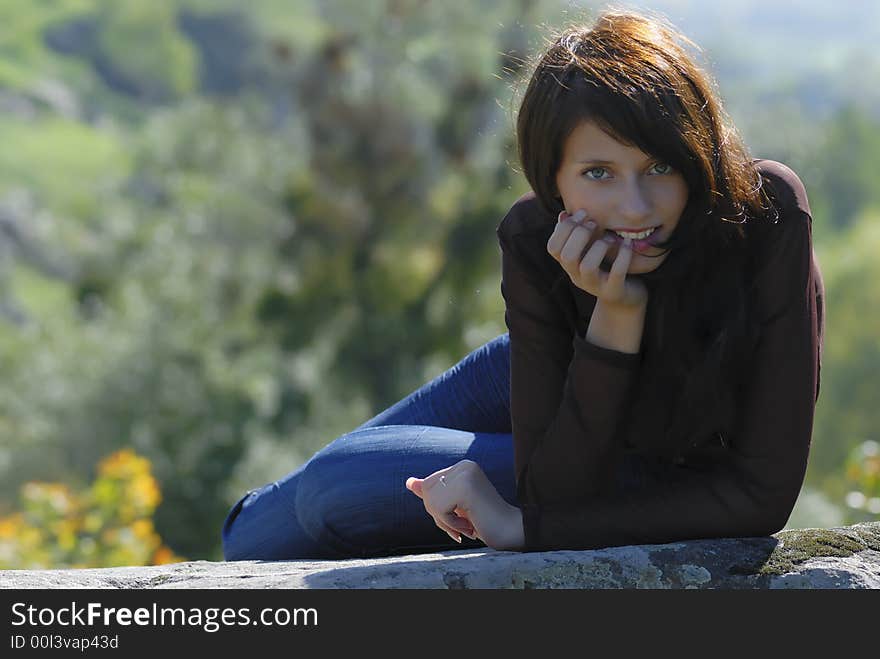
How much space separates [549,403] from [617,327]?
192 mm

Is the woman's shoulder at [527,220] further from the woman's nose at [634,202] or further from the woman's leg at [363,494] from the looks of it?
the woman's leg at [363,494]

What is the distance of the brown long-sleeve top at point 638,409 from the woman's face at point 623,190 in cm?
12

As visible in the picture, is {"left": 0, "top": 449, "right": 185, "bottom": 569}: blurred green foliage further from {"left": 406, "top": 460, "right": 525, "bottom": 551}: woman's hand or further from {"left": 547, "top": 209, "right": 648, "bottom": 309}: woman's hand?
{"left": 547, "top": 209, "right": 648, "bottom": 309}: woman's hand

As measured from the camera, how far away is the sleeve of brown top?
192 centimetres

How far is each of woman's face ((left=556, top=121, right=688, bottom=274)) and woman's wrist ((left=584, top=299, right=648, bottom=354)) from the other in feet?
0.22

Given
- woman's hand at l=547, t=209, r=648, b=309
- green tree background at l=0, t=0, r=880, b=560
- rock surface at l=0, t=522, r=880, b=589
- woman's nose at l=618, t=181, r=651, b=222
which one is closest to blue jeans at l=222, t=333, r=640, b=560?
rock surface at l=0, t=522, r=880, b=589

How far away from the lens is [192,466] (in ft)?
36.9

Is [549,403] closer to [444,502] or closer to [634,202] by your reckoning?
[444,502]

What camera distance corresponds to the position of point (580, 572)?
1.78 meters

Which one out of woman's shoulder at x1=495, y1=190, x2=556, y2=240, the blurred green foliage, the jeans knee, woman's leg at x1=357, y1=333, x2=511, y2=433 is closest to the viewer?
woman's shoulder at x1=495, y1=190, x2=556, y2=240

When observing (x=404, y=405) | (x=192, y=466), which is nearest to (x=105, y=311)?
(x=192, y=466)

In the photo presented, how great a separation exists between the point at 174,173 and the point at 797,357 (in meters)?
22.2

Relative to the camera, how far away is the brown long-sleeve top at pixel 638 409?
6.08ft

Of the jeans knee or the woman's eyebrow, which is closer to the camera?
the woman's eyebrow
